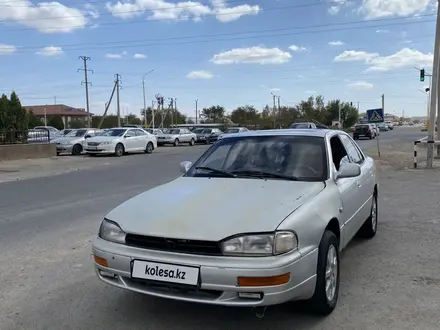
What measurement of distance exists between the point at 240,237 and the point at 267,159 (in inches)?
65.1

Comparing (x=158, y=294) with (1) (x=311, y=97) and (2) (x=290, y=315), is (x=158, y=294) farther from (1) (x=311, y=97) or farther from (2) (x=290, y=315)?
(1) (x=311, y=97)

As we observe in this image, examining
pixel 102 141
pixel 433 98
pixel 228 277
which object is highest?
pixel 433 98

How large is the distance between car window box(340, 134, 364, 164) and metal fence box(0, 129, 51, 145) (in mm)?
20126

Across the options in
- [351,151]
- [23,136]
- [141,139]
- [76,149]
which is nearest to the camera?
[351,151]

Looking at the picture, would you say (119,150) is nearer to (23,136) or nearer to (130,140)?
(130,140)

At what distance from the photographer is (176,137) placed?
38.1 m

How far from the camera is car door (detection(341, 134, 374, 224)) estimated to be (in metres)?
5.38

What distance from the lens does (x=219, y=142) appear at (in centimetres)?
525

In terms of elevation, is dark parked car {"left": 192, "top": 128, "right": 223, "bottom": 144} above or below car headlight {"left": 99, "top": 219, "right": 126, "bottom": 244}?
below

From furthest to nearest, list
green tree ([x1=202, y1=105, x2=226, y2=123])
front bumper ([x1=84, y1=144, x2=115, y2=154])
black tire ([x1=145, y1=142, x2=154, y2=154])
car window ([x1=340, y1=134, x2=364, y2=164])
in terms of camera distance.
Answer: green tree ([x1=202, y1=105, x2=226, y2=123])
black tire ([x1=145, y1=142, x2=154, y2=154])
front bumper ([x1=84, y1=144, x2=115, y2=154])
car window ([x1=340, y1=134, x2=364, y2=164])

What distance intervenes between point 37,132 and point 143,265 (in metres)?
23.8

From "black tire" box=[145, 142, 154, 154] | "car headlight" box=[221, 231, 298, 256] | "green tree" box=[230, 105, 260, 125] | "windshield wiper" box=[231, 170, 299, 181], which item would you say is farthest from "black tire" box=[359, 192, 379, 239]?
"green tree" box=[230, 105, 260, 125]

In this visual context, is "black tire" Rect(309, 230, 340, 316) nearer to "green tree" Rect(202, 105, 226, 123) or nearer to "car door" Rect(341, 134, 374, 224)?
"car door" Rect(341, 134, 374, 224)

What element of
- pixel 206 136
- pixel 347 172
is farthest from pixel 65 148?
pixel 347 172
